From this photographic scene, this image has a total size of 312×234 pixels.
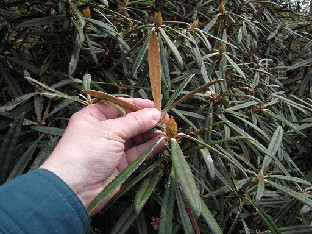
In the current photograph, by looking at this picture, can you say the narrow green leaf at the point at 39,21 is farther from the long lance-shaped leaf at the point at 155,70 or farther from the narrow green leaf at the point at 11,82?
the long lance-shaped leaf at the point at 155,70

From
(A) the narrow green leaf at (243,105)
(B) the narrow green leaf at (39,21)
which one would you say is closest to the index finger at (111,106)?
(A) the narrow green leaf at (243,105)

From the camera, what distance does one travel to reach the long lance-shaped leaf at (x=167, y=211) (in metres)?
0.86

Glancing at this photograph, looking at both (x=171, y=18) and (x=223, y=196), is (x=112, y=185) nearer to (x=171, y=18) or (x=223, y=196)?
(x=223, y=196)

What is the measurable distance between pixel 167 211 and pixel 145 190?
0.08 meters

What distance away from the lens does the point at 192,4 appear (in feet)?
6.91

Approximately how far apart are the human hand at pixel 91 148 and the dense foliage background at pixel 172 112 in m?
0.08

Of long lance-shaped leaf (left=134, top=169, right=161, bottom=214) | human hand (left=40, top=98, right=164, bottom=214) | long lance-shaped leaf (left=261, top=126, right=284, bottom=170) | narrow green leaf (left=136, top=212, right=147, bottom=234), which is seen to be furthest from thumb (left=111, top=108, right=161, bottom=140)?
long lance-shaped leaf (left=261, top=126, right=284, bottom=170)

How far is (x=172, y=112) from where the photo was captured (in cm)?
124

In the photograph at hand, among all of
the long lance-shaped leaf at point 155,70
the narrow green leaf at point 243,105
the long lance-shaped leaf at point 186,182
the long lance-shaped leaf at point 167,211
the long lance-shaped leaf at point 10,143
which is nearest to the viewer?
the long lance-shaped leaf at point 186,182

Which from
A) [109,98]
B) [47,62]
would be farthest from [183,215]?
[47,62]

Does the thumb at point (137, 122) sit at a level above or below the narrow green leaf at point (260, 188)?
above

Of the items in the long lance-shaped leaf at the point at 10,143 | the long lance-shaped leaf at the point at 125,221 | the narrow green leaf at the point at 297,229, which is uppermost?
the long lance-shaped leaf at the point at 10,143

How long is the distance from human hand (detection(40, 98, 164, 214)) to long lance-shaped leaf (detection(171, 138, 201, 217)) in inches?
5.2

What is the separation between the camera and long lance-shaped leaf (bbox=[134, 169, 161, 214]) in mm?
799
